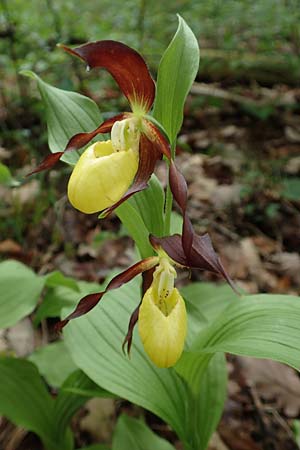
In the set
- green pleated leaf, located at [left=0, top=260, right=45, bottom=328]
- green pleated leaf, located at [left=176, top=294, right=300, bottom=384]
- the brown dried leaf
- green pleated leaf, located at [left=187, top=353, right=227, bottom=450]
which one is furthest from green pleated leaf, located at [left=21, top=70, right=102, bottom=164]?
the brown dried leaf

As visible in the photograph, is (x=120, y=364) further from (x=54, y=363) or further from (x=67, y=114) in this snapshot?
(x=67, y=114)

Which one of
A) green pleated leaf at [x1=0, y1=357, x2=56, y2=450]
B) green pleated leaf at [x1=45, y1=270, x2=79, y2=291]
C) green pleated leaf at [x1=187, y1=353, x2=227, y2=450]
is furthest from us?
green pleated leaf at [x1=45, y1=270, x2=79, y2=291]

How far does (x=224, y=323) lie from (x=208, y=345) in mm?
72

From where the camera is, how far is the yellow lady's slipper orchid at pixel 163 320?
100cm

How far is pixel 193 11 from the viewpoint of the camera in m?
3.80

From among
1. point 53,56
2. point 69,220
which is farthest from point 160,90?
point 53,56

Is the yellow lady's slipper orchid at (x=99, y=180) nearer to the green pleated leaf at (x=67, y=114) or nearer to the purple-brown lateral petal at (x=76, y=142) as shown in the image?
the purple-brown lateral petal at (x=76, y=142)

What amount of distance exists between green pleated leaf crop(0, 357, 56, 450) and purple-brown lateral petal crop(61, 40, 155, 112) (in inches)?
34.9

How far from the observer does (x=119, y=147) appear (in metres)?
1.12

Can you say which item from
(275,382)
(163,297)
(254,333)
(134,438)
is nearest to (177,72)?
(163,297)

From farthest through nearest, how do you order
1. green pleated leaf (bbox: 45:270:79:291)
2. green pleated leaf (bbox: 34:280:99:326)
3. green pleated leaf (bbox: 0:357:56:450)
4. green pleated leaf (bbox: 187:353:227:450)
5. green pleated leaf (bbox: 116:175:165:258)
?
green pleated leaf (bbox: 34:280:99:326)
green pleated leaf (bbox: 45:270:79:291)
green pleated leaf (bbox: 0:357:56:450)
green pleated leaf (bbox: 187:353:227:450)
green pleated leaf (bbox: 116:175:165:258)

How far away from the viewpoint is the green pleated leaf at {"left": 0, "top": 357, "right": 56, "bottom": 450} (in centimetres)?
142

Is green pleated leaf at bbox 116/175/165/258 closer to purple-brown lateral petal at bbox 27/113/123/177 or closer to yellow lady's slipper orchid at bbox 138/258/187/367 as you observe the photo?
yellow lady's slipper orchid at bbox 138/258/187/367

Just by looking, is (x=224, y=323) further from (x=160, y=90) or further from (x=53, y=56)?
(x=53, y=56)
